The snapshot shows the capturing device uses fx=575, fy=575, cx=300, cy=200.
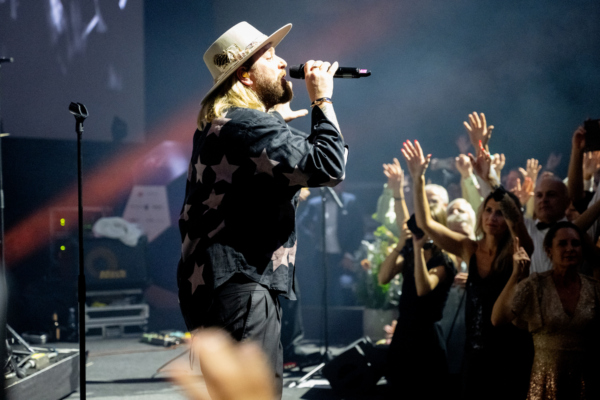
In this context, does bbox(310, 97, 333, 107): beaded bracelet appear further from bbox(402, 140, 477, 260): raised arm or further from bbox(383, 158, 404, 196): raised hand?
bbox(383, 158, 404, 196): raised hand

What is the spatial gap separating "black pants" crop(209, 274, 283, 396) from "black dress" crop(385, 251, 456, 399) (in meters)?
1.82

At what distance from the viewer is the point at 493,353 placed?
101 inches

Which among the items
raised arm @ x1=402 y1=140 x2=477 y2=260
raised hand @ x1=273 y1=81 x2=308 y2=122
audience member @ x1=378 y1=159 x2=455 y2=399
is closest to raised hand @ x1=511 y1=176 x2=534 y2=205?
audience member @ x1=378 y1=159 x2=455 y2=399

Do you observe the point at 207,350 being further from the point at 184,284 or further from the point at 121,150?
the point at 121,150

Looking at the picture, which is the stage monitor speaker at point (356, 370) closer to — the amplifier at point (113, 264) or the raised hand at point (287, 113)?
the raised hand at point (287, 113)

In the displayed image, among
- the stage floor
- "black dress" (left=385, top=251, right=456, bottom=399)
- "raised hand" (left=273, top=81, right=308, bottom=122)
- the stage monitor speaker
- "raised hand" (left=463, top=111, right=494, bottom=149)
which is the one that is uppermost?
"raised hand" (left=463, top=111, right=494, bottom=149)

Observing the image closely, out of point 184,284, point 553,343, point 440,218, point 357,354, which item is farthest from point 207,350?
point 357,354

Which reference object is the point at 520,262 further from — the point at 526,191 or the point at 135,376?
the point at 135,376

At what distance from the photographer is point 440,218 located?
10.3 ft

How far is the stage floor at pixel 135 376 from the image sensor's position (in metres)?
3.81

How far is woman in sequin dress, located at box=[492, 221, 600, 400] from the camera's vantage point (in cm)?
233

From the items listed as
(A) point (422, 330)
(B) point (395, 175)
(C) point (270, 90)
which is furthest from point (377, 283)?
(C) point (270, 90)

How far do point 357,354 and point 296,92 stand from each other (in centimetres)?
472

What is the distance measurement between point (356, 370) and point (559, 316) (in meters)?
1.74
